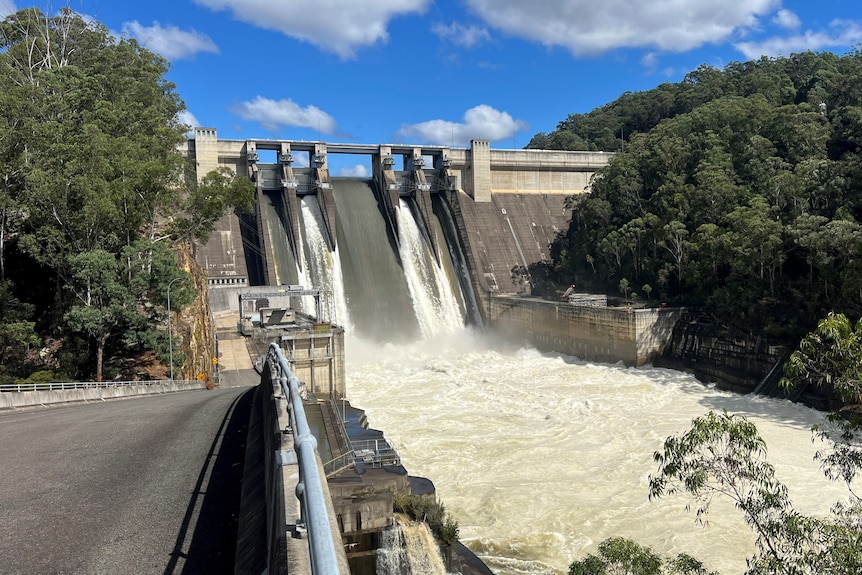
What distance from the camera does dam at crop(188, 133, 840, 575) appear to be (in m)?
14.4

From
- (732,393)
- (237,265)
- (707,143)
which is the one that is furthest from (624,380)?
(237,265)

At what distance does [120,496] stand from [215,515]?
4.34 ft

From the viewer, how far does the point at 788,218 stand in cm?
2952

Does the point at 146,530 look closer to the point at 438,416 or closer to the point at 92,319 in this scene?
the point at 92,319

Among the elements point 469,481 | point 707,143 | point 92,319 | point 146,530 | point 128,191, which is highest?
point 707,143

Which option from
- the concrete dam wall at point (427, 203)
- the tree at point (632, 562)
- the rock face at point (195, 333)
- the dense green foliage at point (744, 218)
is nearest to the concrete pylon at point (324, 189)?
the concrete dam wall at point (427, 203)

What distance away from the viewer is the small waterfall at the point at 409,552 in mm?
9281

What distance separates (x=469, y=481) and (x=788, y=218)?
905 inches

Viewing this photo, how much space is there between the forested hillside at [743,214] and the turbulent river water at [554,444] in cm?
557

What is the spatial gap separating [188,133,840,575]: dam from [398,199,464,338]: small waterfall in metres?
0.10

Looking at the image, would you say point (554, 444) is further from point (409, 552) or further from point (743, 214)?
point (743, 214)

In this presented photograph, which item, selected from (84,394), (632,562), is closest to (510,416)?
(84,394)

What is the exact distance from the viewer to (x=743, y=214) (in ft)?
97.1

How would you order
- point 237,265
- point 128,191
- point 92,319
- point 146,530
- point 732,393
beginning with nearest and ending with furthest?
1. point 146,530
2. point 92,319
3. point 128,191
4. point 732,393
5. point 237,265
